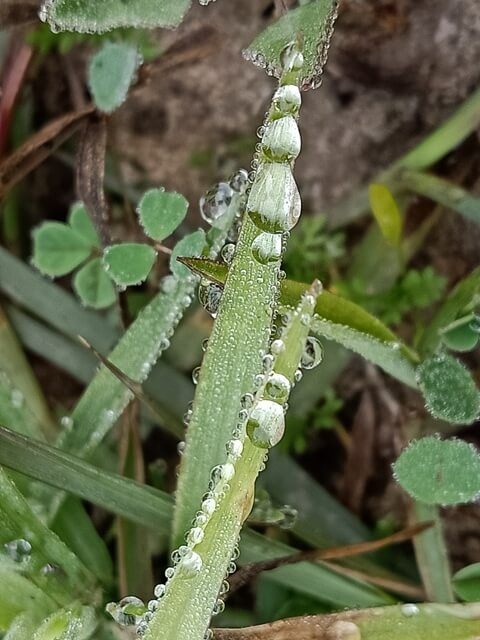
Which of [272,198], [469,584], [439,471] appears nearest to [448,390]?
[439,471]

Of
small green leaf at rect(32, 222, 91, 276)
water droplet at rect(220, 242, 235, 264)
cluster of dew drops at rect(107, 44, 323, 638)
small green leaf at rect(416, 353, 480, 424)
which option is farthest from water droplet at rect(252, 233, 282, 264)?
small green leaf at rect(32, 222, 91, 276)

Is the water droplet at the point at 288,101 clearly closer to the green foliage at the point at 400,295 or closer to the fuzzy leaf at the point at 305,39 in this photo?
the fuzzy leaf at the point at 305,39

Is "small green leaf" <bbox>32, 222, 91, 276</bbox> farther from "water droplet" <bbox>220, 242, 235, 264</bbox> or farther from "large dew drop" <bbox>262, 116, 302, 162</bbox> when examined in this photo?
"large dew drop" <bbox>262, 116, 302, 162</bbox>

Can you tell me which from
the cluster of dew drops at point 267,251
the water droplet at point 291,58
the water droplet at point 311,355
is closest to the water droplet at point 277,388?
the cluster of dew drops at point 267,251

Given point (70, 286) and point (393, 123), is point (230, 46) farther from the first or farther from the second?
point (70, 286)

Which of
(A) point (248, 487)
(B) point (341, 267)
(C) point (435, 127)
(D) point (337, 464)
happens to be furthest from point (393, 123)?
(A) point (248, 487)

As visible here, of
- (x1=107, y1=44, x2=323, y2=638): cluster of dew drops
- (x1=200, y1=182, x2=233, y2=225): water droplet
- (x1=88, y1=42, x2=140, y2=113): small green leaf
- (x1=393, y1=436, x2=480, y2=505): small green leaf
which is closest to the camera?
(x1=107, y1=44, x2=323, y2=638): cluster of dew drops

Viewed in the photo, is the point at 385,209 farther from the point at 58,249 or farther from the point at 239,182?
the point at 58,249
